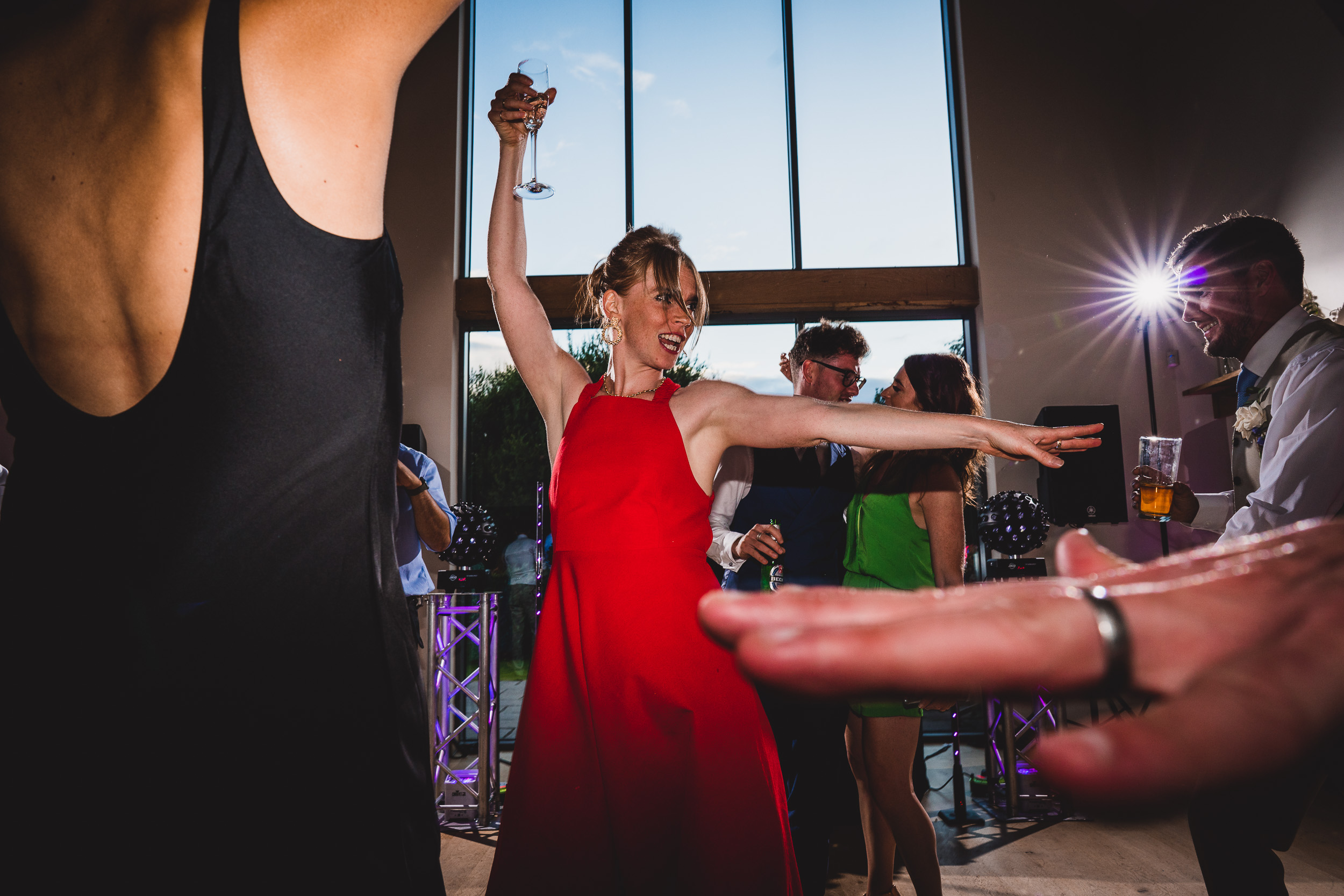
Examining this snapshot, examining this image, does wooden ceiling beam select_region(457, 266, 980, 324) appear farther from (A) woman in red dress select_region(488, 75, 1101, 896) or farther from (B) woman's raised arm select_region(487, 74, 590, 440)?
(A) woman in red dress select_region(488, 75, 1101, 896)

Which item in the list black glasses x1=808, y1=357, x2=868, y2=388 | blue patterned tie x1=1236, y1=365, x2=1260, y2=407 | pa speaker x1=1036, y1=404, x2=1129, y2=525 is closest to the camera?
blue patterned tie x1=1236, y1=365, x2=1260, y2=407

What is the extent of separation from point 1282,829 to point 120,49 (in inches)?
89.1

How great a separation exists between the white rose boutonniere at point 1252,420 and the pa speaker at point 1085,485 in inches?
111

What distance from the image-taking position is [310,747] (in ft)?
1.73

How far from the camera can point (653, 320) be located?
1744 millimetres

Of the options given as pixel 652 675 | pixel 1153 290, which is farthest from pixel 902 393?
pixel 1153 290

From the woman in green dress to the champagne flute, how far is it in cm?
141

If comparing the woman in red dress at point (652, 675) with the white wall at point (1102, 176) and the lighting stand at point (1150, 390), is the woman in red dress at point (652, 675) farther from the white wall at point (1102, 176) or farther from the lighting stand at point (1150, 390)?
the lighting stand at point (1150, 390)

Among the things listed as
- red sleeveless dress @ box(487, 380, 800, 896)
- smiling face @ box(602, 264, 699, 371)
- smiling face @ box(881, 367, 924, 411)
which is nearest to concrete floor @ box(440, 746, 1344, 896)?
smiling face @ box(881, 367, 924, 411)

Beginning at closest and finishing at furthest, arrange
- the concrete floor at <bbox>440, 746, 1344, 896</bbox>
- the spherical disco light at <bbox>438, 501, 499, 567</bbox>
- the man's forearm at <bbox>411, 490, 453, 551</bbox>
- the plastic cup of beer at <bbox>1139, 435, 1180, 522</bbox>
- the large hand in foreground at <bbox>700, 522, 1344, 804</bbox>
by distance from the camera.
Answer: the large hand in foreground at <bbox>700, 522, 1344, 804</bbox>
the plastic cup of beer at <bbox>1139, 435, 1180, 522</bbox>
the concrete floor at <bbox>440, 746, 1344, 896</bbox>
the man's forearm at <bbox>411, 490, 453, 551</bbox>
the spherical disco light at <bbox>438, 501, 499, 567</bbox>

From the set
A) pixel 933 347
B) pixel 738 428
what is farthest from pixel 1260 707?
pixel 933 347

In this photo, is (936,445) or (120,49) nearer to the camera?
(120,49)

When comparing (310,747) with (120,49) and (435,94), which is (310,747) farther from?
(435,94)

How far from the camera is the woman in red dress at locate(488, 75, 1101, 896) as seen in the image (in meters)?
1.19
